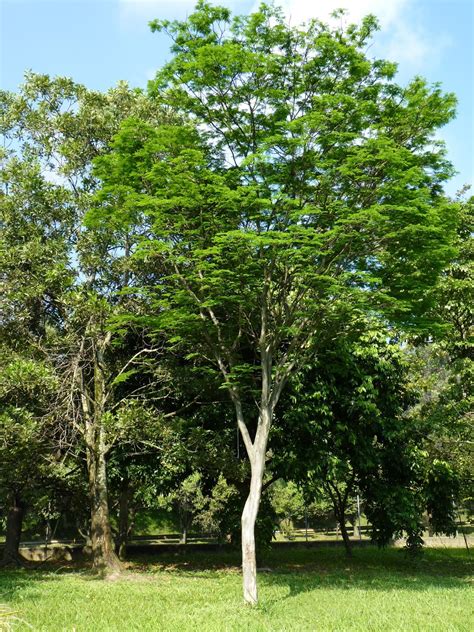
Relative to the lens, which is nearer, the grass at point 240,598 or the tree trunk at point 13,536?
the grass at point 240,598

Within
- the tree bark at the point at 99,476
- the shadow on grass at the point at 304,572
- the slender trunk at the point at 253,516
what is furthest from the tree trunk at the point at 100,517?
the slender trunk at the point at 253,516

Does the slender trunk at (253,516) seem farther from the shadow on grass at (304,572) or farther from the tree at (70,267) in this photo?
the tree at (70,267)

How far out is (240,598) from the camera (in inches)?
545

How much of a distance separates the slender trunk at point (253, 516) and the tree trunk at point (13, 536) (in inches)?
529

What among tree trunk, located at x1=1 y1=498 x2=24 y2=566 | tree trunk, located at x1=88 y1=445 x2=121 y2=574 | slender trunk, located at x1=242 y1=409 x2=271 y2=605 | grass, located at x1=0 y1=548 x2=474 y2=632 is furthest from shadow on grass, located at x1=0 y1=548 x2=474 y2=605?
slender trunk, located at x1=242 y1=409 x2=271 y2=605

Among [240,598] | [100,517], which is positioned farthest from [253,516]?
[100,517]

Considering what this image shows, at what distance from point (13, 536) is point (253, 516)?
14.1 m

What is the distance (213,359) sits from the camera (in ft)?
58.6

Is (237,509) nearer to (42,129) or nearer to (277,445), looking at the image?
(277,445)

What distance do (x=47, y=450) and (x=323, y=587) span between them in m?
10.9

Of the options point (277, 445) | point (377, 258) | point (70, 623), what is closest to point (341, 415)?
point (277, 445)

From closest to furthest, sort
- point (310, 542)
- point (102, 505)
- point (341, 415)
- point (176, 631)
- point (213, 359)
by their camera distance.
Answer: point (176, 631) → point (213, 359) → point (102, 505) → point (341, 415) → point (310, 542)

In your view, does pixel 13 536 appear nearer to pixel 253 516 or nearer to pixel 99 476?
pixel 99 476

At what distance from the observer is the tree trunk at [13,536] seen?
23.4 m
